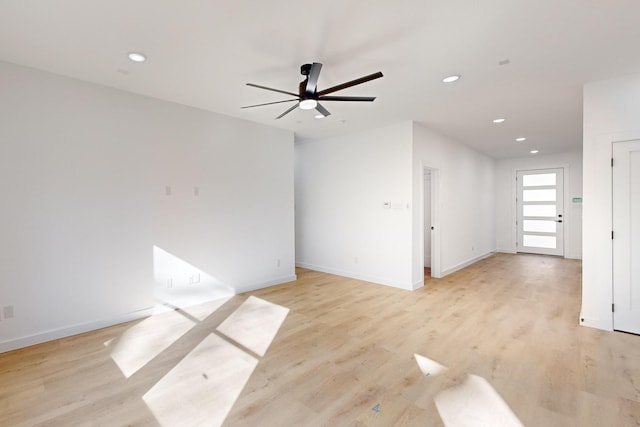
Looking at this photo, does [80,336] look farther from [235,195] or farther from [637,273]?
[637,273]

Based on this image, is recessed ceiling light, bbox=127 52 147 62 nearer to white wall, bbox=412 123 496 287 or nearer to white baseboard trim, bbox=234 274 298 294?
white baseboard trim, bbox=234 274 298 294

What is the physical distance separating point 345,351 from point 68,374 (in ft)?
8.22

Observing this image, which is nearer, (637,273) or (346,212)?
(637,273)

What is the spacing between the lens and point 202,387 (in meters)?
2.39

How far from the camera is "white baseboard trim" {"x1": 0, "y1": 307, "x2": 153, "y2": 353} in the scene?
9.99 ft

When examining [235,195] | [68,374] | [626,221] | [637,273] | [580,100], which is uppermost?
[580,100]

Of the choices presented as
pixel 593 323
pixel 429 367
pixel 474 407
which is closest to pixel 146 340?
pixel 429 367

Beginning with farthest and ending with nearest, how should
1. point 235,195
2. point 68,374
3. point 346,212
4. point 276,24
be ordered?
point 346,212 < point 235,195 < point 68,374 < point 276,24

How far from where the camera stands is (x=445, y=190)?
6191 mm

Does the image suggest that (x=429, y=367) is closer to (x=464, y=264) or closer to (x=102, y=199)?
(x=102, y=199)

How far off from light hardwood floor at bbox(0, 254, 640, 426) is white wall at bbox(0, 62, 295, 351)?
540 mm

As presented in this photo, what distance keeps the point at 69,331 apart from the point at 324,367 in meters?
2.98

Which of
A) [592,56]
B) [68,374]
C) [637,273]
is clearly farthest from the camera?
[637,273]

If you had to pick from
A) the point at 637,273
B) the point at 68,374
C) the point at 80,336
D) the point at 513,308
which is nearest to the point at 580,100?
the point at 637,273
